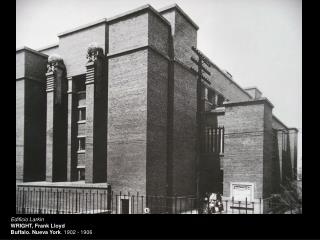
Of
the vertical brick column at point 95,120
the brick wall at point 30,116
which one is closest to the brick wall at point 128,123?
the vertical brick column at point 95,120

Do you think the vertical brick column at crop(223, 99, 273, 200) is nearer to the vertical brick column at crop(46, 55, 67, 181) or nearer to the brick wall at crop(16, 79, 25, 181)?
the vertical brick column at crop(46, 55, 67, 181)

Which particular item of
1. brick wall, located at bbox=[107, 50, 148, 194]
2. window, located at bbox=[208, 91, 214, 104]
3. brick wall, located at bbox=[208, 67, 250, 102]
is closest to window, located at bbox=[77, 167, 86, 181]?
brick wall, located at bbox=[107, 50, 148, 194]

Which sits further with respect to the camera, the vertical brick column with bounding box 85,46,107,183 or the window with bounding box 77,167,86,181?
the window with bounding box 77,167,86,181

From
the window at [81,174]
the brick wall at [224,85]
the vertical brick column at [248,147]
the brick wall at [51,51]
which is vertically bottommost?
the window at [81,174]

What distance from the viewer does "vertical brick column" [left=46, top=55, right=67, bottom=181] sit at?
1875 centimetres

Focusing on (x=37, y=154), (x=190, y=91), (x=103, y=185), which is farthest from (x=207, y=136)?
(x=37, y=154)

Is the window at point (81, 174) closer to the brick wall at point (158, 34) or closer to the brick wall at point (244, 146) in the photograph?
the brick wall at point (244, 146)

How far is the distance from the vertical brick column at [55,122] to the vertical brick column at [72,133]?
→ 0.54m

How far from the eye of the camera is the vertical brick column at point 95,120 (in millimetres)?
16641

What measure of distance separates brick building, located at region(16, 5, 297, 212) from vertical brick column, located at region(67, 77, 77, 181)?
0.06 metres

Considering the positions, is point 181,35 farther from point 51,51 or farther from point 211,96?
point 51,51

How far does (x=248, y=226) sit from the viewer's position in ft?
30.5

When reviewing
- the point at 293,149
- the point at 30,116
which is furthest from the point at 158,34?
the point at 293,149
